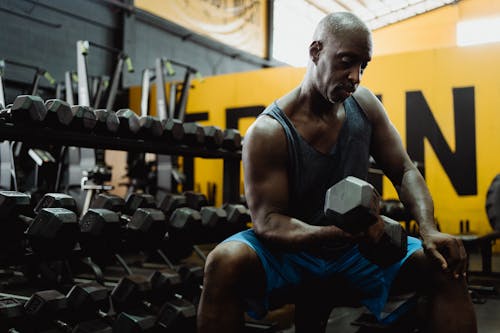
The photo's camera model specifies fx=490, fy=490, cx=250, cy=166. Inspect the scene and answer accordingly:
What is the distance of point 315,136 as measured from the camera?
1.26 meters

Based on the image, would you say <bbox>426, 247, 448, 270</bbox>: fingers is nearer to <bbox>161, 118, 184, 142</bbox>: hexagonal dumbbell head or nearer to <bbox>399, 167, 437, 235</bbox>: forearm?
<bbox>399, 167, 437, 235</bbox>: forearm

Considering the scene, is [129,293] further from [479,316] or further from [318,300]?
[479,316]

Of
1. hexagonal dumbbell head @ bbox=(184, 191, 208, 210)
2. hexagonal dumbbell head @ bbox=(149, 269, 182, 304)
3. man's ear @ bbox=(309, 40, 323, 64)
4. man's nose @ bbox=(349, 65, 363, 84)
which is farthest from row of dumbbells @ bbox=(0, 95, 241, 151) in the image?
man's nose @ bbox=(349, 65, 363, 84)

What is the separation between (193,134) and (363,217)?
1.61m

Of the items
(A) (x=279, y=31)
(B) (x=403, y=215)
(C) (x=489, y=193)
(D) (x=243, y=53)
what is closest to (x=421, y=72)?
(B) (x=403, y=215)

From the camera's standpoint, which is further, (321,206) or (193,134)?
(193,134)

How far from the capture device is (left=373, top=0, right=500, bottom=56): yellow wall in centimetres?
969

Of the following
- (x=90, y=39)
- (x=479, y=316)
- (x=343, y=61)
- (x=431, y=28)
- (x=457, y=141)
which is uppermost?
(x=431, y=28)

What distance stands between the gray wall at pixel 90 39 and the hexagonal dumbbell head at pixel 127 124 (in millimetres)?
3811

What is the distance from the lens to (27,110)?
1683 mm

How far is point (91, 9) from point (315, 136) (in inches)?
220

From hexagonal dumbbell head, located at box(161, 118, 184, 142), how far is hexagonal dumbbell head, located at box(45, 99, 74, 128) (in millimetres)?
479

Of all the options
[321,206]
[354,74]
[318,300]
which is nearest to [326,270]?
[318,300]

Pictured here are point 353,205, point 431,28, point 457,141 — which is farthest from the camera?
point 431,28
